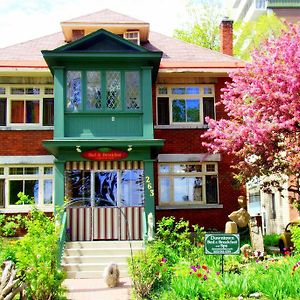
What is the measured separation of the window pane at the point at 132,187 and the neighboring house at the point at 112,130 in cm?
3

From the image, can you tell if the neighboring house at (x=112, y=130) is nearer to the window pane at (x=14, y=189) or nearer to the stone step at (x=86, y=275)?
the window pane at (x=14, y=189)

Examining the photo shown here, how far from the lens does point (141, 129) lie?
1759 centimetres

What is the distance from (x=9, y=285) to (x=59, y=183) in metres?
7.15

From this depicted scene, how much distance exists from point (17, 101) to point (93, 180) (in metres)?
4.20

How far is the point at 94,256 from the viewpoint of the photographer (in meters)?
16.0

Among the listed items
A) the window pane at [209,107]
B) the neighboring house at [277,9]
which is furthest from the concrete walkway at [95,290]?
the neighboring house at [277,9]

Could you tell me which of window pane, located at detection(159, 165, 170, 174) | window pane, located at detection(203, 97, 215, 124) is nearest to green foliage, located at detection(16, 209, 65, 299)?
window pane, located at detection(159, 165, 170, 174)

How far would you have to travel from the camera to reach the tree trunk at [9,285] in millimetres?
10094

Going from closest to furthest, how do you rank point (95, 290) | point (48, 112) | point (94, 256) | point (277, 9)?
point (95, 290), point (94, 256), point (48, 112), point (277, 9)

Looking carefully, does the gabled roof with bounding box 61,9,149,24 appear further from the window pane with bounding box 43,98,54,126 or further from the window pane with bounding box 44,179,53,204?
the window pane with bounding box 44,179,53,204

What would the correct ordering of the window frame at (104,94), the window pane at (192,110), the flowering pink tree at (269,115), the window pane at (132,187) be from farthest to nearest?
the window pane at (192,110) → the window pane at (132,187) → the window frame at (104,94) → the flowering pink tree at (269,115)

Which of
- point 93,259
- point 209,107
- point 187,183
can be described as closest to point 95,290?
point 93,259

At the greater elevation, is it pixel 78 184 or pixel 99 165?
pixel 99 165

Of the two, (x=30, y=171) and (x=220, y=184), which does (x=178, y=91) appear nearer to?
(x=220, y=184)
